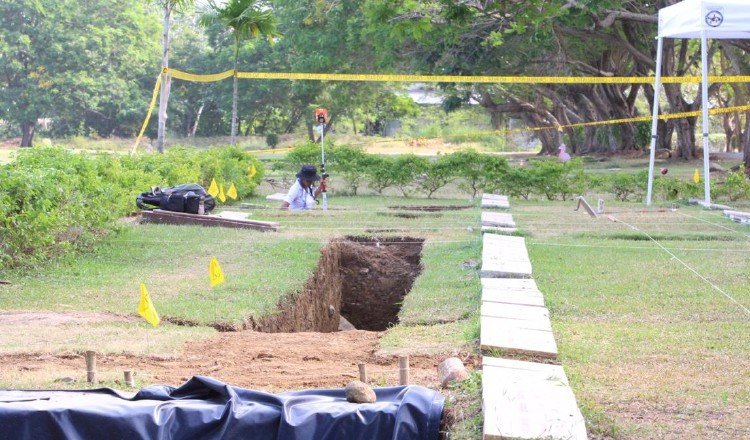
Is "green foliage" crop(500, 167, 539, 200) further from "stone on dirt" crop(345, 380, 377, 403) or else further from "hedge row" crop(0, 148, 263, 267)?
"stone on dirt" crop(345, 380, 377, 403)

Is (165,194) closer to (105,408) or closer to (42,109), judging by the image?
(105,408)

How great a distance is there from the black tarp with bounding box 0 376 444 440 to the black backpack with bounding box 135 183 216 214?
384 inches

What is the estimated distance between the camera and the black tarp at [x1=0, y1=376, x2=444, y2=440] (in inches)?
182

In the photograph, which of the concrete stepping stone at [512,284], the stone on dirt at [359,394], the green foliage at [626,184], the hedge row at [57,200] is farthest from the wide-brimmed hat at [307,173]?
the stone on dirt at [359,394]

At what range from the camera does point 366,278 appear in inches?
511

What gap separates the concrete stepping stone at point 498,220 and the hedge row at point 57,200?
5026 mm

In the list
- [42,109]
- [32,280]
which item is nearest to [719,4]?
[32,280]

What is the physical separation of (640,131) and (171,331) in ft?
104

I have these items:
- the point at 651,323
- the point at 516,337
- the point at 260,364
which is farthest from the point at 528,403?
the point at 651,323

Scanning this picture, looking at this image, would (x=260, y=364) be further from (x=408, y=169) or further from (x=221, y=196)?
(x=408, y=169)

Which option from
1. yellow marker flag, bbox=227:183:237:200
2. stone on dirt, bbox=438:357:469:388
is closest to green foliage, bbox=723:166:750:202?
yellow marker flag, bbox=227:183:237:200

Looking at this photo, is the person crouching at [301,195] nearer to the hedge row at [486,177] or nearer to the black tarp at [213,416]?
the hedge row at [486,177]

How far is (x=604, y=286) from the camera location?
9.30 m

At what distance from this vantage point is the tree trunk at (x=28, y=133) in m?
49.8
